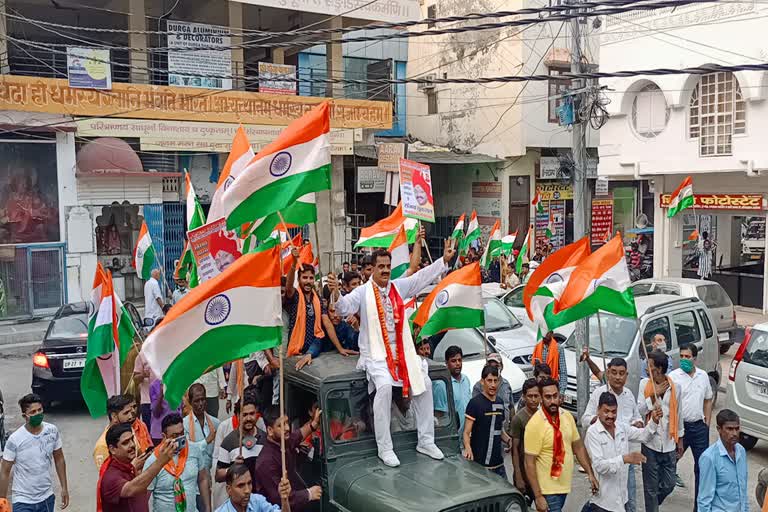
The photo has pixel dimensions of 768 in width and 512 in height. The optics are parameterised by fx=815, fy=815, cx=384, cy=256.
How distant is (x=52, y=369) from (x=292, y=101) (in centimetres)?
1216

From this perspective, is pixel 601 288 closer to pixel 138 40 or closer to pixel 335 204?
pixel 335 204

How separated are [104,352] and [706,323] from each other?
860 cm

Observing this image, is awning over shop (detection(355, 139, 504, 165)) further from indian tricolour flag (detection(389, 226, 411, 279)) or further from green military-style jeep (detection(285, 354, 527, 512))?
green military-style jeep (detection(285, 354, 527, 512))

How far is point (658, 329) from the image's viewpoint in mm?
11414

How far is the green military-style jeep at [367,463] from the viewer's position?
522 cm

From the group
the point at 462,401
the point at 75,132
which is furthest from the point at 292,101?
the point at 462,401

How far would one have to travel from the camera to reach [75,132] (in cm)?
1923

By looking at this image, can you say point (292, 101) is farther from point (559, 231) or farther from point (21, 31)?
point (559, 231)

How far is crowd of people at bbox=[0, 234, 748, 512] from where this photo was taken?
5.80 m

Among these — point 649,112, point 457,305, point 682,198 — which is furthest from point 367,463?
point 649,112

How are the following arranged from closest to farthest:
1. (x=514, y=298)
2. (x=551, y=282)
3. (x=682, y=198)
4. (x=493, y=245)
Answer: (x=551, y=282) → (x=514, y=298) → (x=682, y=198) → (x=493, y=245)

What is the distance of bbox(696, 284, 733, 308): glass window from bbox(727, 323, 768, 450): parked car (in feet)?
20.1

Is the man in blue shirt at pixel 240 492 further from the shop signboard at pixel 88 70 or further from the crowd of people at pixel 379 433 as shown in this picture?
the shop signboard at pixel 88 70

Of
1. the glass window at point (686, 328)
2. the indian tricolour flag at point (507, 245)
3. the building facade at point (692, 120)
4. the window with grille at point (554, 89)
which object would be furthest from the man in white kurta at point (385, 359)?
the window with grille at point (554, 89)
